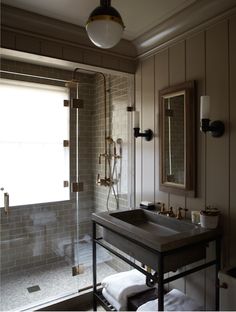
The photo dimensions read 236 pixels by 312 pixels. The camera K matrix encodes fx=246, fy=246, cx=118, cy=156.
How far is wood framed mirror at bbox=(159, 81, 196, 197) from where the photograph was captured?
6.22 feet

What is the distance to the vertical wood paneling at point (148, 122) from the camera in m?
2.31

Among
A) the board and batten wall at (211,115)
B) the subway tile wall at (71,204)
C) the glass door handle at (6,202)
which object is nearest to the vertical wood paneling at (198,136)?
the board and batten wall at (211,115)

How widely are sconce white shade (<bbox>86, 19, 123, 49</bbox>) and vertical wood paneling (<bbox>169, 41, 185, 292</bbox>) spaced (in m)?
0.85

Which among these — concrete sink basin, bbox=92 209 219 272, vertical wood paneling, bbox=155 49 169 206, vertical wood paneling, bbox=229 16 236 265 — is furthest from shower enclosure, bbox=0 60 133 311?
vertical wood paneling, bbox=229 16 236 265

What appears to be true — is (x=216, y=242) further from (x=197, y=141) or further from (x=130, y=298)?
(x=130, y=298)

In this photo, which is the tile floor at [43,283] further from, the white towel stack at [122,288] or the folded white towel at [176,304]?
the folded white towel at [176,304]

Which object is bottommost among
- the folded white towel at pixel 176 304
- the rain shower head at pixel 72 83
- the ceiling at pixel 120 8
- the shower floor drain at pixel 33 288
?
the shower floor drain at pixel 33 288

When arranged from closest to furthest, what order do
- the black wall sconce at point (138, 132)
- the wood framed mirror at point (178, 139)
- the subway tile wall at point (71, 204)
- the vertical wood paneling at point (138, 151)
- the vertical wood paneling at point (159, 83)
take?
the wood framed mirror at point (178, 139) → the vertical wood paneling at point (159, 83) → the black wall sconce at point (138, 132) → the vertical wood paneling at point (138, 151) → the subway tile wall at point (71, 204)

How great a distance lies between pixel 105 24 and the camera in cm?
123

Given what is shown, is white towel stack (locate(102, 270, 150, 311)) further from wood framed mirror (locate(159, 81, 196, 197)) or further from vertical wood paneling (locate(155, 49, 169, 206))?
wood framed mirror (locate(159, 81, 196, 197))

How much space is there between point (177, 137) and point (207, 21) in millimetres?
864

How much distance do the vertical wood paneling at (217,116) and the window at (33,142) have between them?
1697 mm

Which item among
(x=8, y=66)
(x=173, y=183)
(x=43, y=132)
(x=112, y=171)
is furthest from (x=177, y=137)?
(x=8, y=66)

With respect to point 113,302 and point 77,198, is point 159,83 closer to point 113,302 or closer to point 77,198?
point 77,198
